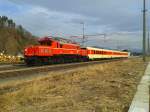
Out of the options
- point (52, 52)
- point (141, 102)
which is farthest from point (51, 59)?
point (141, 102)

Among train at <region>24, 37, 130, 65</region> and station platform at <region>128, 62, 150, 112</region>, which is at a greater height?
train at <region>24, 37, 130, 65</region>

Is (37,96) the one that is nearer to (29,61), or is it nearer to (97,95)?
(97,95)

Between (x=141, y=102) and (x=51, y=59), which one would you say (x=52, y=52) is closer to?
(x=51, y=59)

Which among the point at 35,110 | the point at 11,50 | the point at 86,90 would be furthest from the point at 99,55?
the point at 35,110

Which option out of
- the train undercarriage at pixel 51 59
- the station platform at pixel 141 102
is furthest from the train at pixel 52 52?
the station platform at pixel 141 102

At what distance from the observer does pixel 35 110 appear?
9.27 meters

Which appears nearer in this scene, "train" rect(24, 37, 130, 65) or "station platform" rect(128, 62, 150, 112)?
"station platform" rect(128, 62, 150, 112)

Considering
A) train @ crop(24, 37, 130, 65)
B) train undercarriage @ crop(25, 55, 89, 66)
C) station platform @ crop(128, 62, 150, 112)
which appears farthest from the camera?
train @ crop(24, 37, 130, 65)

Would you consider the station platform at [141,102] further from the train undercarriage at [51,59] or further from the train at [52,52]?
the train at [52,52]

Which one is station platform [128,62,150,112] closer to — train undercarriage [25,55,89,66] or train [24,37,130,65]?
train undercarriage [25,55,89,66]

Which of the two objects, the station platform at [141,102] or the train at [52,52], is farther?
the train at [52,52]

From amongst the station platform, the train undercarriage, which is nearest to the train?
the train undercarriage

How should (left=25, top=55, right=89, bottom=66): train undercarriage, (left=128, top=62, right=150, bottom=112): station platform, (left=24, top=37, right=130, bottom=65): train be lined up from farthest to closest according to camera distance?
(left=24, top=37, right=130, bottom=65): train < (left=25, top=55, right=89, bottom=66): train undercarriage < (left=128, top=62, right=150, bottom=112): station platform

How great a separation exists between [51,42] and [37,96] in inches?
1169
